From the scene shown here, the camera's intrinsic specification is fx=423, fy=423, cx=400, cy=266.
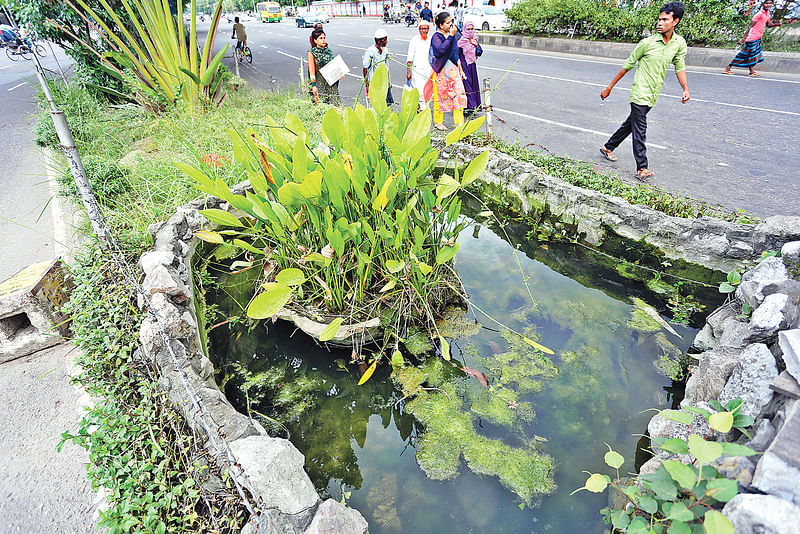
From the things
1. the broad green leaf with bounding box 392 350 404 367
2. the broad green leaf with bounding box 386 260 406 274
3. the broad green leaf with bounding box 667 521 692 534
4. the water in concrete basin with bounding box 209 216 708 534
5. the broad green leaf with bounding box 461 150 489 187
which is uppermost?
the broad green leaf with bounding box 461 150 489 187

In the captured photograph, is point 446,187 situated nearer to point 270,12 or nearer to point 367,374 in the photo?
point 367,374

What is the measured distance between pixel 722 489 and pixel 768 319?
89 cm

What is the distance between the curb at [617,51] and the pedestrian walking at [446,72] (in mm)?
6687

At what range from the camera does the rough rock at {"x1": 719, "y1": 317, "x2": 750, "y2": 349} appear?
1736 mm

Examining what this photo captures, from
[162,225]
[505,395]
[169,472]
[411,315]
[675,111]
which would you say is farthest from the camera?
[675,111]

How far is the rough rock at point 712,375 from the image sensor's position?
1.56 metres

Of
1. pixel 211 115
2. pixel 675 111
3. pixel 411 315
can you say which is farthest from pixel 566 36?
pixel 411 315

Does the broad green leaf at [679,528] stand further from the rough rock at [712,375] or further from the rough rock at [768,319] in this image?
the rough rock at [768,319]

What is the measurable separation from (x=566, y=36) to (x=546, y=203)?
10.1 meters

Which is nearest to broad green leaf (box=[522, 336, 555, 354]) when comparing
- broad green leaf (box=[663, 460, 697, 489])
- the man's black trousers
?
broad green leaf (box=[663, 460, 697, 489])

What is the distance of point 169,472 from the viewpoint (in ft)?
4.87

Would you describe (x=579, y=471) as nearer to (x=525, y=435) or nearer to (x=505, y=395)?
(x=525, y=435)

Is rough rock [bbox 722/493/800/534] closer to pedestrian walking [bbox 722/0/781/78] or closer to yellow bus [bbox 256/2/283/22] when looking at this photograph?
pedestrian walking [bbox 722/0/781/78]

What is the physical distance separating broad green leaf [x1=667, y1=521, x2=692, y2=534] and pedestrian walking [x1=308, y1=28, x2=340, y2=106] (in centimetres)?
469
